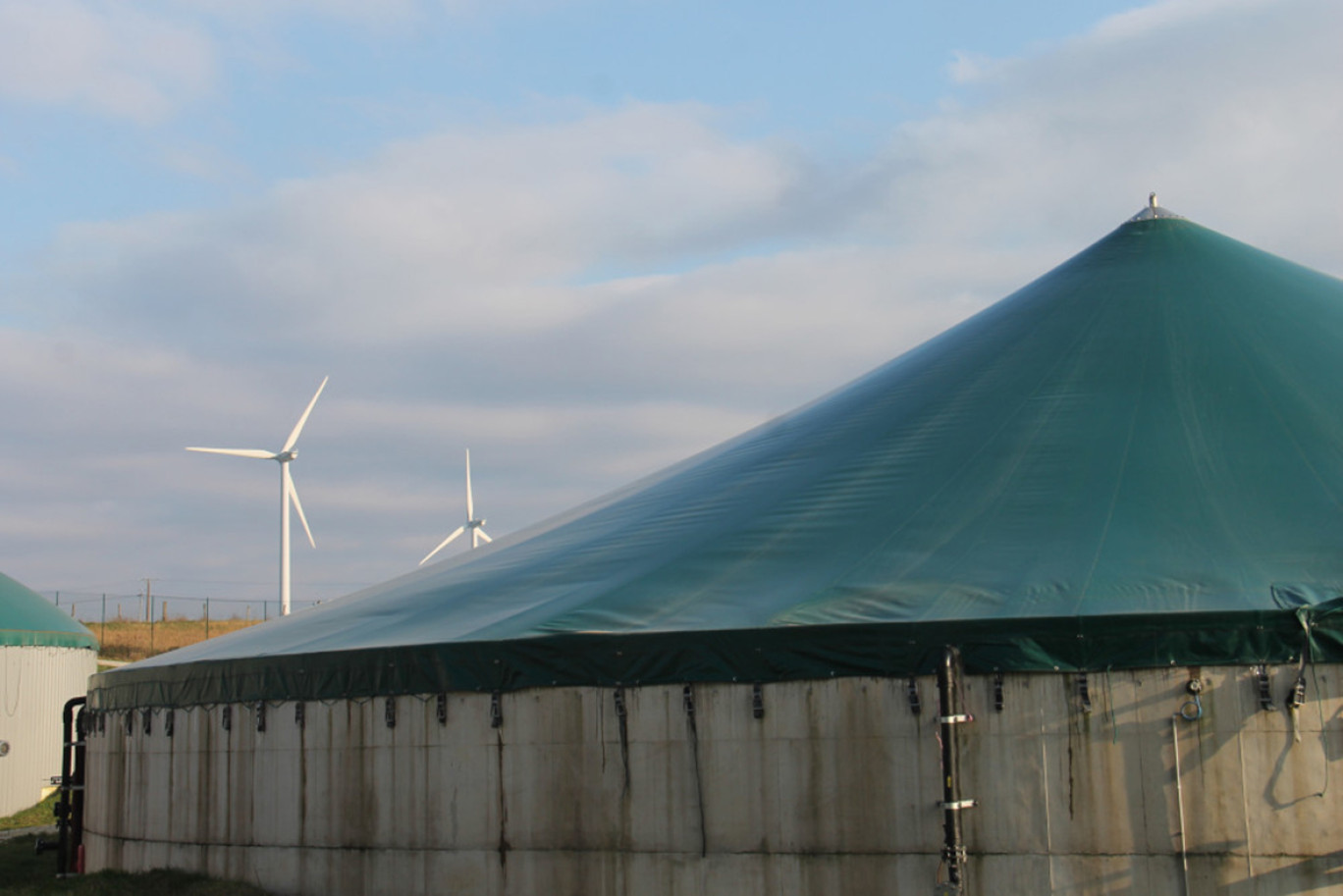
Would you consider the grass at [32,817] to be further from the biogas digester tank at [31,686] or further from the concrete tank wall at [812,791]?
the concrete tank wall at [812,791]

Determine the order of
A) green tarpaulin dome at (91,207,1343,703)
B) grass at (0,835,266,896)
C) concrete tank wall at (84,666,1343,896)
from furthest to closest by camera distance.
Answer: grass at (0,835,266,896)
green tarpaulin dome at (91,207,1343,703)
concrete tank wall at (84,666,1343,896)

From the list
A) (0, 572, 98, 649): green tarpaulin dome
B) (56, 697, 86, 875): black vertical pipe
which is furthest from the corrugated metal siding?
(56, 697, 86, 875): black vertical pipe

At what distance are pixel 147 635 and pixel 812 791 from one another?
72.6 m

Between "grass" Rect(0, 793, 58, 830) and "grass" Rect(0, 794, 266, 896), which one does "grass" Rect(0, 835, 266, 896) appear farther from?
"grass" Rect(0, 793, 58, 830)

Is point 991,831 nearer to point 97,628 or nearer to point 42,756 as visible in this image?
point 42,756

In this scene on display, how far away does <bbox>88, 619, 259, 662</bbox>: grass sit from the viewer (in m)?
72.6

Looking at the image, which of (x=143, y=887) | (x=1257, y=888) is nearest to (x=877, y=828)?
(x=1257, y=888)

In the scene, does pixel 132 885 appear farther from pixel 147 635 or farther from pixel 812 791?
pixel 147 635

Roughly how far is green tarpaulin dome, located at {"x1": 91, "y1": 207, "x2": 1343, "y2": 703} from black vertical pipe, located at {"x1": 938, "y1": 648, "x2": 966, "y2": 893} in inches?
12.0

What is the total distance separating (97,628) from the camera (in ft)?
268

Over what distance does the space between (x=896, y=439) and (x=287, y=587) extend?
104ft

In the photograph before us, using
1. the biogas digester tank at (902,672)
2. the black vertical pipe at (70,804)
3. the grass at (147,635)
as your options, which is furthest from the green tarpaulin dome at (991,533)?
the grass at (147,635)

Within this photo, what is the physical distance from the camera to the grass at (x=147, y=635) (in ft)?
238

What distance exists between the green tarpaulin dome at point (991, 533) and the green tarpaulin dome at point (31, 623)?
24.3 metres
